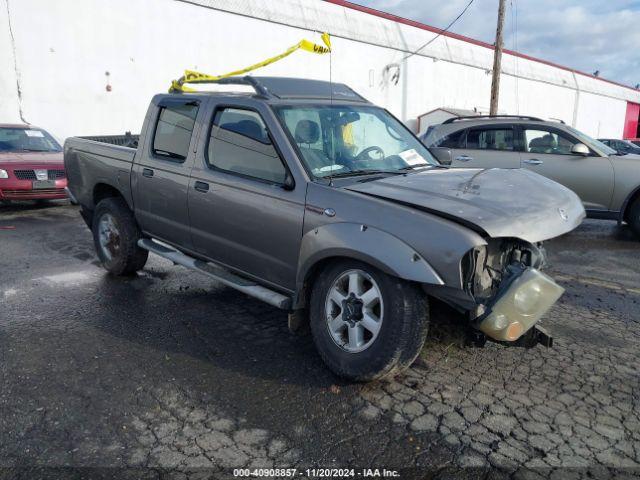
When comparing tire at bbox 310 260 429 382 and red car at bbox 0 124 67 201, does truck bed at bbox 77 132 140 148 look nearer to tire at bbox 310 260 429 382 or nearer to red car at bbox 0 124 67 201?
red car at bbox 0 124 67 201

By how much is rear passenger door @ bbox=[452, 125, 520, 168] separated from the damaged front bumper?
5.71m

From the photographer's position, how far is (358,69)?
22984 mm

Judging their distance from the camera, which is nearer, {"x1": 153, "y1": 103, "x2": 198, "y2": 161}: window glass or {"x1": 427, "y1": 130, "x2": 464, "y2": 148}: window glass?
{"x1": 153, "y1": 103, "x2": 198, "y2": 161}: window glass

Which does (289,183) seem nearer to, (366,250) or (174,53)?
(366,250)

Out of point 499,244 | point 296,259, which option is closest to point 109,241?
point 296,259

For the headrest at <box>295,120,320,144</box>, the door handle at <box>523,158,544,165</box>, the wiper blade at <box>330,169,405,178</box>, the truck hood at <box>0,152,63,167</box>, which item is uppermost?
the headrest at <box>295,120,320,144</box>

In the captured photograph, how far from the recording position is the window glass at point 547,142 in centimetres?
824

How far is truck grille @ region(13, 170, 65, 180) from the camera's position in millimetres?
9672

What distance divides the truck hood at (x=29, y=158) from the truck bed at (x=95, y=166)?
433 cm

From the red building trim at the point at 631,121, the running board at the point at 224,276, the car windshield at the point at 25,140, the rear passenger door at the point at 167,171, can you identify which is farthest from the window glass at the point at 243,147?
the red building trim at the point at 631,121

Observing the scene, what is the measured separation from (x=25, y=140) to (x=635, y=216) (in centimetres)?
1158

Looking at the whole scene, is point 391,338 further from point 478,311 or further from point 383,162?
point 383,162

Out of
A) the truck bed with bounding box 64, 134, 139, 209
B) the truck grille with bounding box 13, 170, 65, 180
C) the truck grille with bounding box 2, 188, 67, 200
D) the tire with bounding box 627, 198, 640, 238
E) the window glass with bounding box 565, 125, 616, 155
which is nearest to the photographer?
the truck bed with bounding box 64, 134, 139, 209

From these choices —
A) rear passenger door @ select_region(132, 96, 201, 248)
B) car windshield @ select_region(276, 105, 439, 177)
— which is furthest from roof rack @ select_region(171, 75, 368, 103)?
rear passenger door @ select_region(132, 96, 201, 248)
